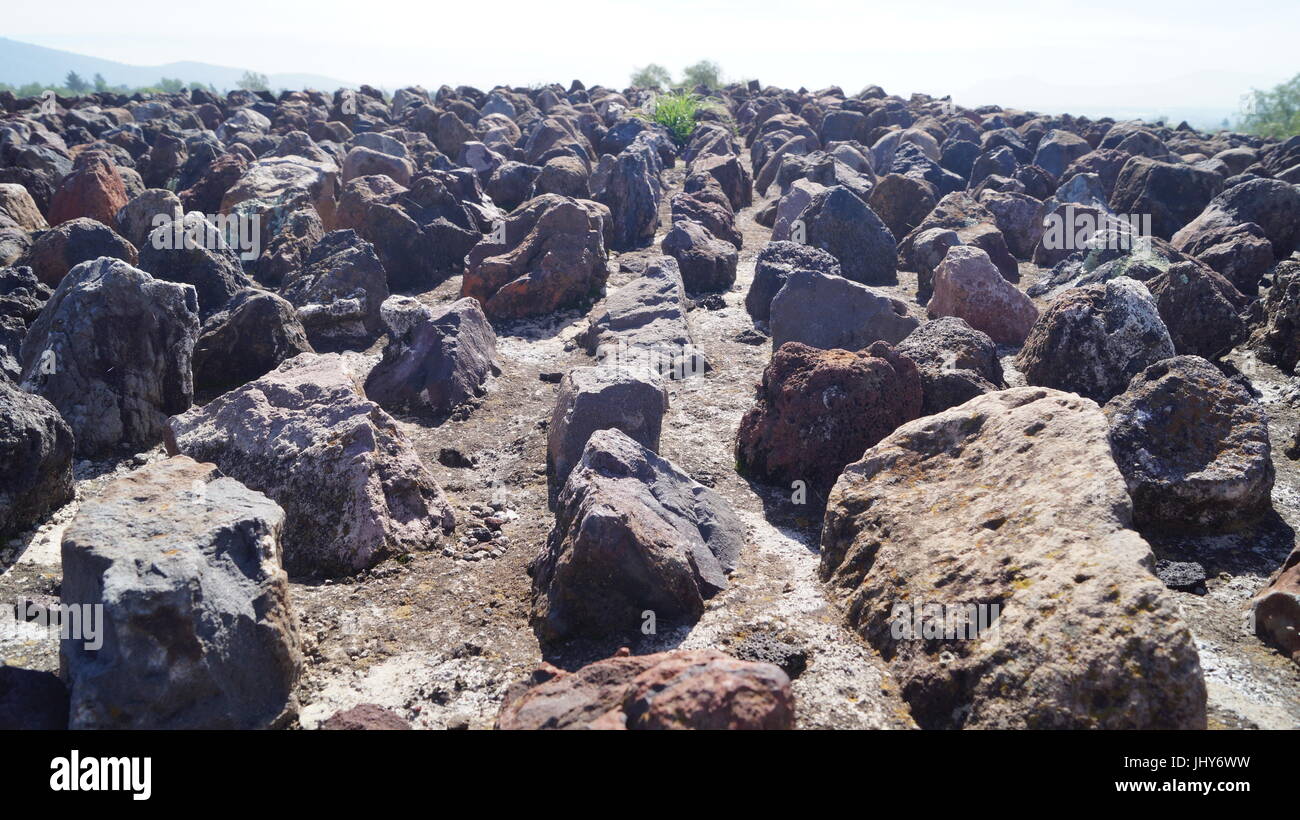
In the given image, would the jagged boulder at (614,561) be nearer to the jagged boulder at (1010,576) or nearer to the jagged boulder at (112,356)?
the jagged boulder at (1010,576)

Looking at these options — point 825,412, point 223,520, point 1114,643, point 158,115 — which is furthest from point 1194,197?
point 158,115

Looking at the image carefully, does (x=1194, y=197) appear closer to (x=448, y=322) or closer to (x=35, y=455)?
(x=448, y=322)

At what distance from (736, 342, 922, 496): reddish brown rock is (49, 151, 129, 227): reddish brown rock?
11139mm

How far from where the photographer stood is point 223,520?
14.6 ft

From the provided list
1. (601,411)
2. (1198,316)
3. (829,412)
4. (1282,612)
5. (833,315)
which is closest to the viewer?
(1282,612)

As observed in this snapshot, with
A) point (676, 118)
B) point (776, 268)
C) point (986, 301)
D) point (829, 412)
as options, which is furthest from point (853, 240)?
point (676, 118)

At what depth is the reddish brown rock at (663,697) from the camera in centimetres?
320

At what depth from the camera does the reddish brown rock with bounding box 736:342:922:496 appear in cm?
666

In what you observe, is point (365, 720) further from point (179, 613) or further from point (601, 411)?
point (601, 411)

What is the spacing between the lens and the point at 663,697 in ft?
10.8

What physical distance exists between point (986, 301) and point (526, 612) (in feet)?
22.8

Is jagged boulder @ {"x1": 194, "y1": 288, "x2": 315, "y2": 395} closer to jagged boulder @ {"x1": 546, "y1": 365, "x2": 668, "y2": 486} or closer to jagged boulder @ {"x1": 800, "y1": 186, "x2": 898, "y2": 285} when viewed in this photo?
jagged boulder @ {"x1": 546, "y1": 365, "x2": 668, "y2": 486}

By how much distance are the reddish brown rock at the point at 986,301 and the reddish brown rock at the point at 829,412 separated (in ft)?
11.0
